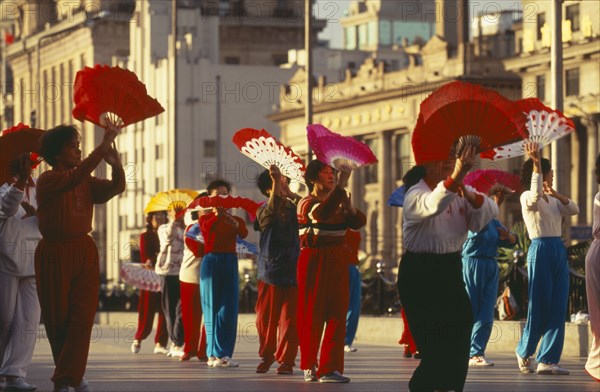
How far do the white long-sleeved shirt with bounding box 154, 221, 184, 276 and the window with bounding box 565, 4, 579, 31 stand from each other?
5182 centimetres

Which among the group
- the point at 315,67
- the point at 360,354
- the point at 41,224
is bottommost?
the point at 360,354

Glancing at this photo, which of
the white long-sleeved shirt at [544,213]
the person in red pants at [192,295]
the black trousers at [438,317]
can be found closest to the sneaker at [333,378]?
the white long-sleeved shirt at [544,213]

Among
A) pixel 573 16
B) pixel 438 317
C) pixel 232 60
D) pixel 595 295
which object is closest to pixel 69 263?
pixel 438 317

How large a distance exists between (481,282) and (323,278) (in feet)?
8.87

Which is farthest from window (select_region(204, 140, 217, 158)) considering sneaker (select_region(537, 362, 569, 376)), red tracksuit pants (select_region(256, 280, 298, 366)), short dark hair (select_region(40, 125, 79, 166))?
short dark hair (select_region(40, 125, 79, 166))

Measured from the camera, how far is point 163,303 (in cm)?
2398

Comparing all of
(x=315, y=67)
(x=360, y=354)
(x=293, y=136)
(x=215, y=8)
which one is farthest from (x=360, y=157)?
(x=215, y=8)

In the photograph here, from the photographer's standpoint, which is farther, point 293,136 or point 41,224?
point 293,136

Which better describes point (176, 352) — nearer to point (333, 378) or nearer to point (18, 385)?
point (333, 378)

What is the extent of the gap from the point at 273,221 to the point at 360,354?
4358mm

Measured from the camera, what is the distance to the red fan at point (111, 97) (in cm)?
1538

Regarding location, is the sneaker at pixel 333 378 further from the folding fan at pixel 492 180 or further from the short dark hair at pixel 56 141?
the short dark hair at pixel 56 141

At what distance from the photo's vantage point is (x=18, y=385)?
16.6 meters

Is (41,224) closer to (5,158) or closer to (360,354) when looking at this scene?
(5,158)
